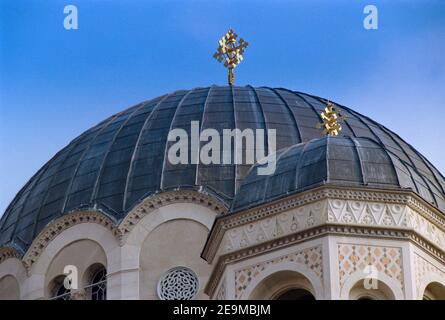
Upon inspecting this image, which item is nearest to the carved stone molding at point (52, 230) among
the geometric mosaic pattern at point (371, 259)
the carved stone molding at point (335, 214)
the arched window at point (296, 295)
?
the carved stone molding at point (335, 214)

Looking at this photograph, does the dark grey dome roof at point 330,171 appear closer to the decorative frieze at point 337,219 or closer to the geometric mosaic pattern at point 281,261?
the decorative frieze at point 337,219

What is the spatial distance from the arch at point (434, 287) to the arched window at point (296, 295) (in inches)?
71.0

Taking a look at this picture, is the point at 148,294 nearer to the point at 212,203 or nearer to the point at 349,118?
the point at 212,203

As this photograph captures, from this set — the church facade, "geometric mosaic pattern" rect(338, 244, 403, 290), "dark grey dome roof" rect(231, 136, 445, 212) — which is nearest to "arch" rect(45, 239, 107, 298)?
the church facade

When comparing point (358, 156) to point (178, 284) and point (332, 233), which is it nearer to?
point (332, 233)

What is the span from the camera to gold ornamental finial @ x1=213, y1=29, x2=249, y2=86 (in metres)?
45.4

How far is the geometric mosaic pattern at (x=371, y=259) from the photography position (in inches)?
1239

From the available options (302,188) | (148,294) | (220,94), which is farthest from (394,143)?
(302,188)

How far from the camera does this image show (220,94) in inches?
1678

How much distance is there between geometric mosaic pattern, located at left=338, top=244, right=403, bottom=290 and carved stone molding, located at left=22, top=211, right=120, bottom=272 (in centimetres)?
853

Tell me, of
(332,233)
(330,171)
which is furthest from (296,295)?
(330,171)

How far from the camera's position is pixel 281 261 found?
32031 mm

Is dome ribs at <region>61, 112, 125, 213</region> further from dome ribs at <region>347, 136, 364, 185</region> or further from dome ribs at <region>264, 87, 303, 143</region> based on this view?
dome ribs at <region>347, 136, 364, 185</region>

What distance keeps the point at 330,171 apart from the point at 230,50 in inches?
517
